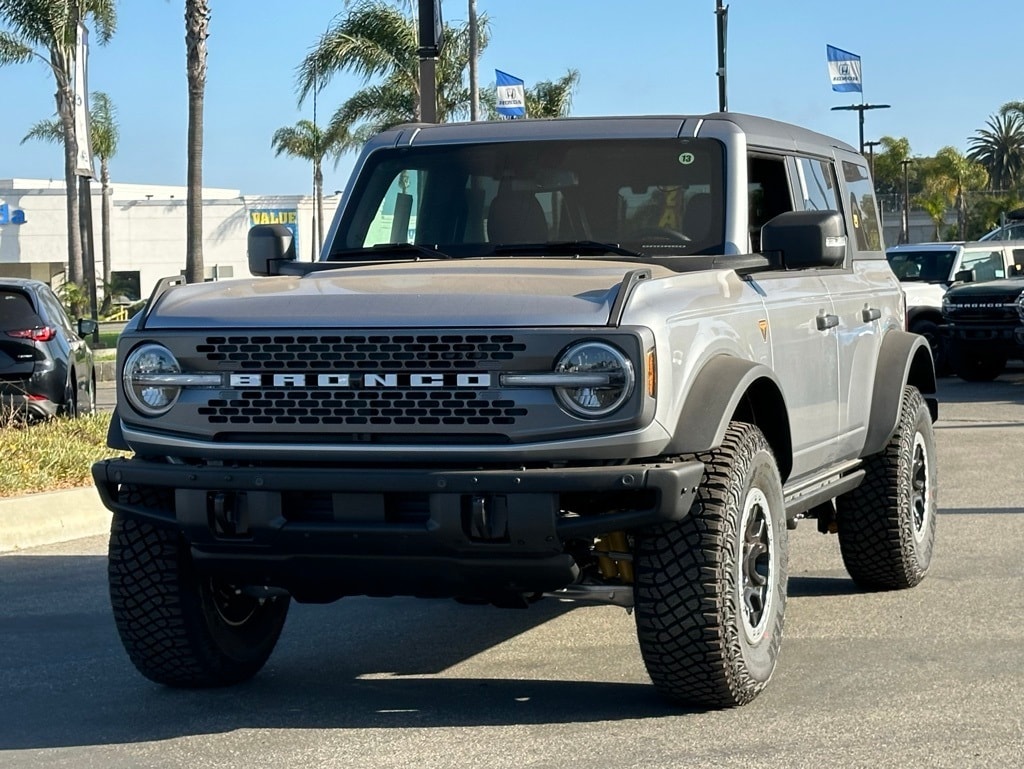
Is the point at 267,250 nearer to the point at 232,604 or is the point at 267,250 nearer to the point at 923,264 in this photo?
the point at 232,604

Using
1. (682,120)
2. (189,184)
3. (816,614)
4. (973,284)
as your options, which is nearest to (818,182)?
(682,120)

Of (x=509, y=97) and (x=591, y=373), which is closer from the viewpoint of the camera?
(x=591, y=373)

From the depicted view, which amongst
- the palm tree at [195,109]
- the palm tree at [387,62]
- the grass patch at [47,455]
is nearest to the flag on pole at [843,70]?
the palm tree at [387,62]

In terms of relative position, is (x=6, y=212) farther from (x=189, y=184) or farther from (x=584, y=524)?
(x=584, y=524)

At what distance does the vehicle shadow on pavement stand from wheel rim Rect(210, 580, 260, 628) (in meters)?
0.25

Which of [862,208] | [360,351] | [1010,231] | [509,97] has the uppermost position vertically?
[509,97]

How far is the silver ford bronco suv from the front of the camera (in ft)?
17.1

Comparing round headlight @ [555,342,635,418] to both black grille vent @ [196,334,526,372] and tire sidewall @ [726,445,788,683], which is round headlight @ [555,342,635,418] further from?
tire sidewall @ [726,445,788,683]

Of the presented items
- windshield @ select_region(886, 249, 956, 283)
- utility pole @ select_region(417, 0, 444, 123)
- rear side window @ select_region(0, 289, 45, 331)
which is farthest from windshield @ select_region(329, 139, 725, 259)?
windshield @ select_region(886, 249, 956, 283)

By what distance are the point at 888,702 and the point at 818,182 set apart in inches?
112

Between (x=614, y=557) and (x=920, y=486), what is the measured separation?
3245 mm

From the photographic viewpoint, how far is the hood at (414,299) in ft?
17.3

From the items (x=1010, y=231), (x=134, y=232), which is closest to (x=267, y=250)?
(x=1010, y=231)

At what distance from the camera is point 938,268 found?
79.0ft
